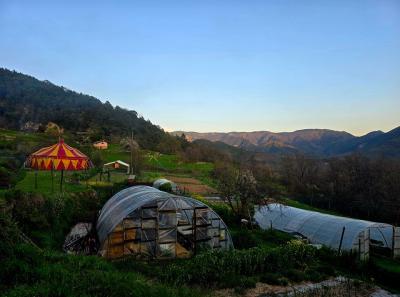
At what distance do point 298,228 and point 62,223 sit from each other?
46.0ft

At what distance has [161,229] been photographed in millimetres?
13609

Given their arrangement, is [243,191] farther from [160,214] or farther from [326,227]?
[160,214]

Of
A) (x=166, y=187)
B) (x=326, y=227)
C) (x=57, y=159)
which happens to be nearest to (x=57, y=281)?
(x=57, y=159)

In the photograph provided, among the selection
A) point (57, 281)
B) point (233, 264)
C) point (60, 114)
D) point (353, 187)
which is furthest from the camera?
point (60, 114)

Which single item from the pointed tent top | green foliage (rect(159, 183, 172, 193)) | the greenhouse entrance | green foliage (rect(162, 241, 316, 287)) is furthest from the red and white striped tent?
green foliage (rect(159, 183, 172, 193))

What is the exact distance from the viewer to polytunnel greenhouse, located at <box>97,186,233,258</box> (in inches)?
516

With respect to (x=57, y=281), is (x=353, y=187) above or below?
below

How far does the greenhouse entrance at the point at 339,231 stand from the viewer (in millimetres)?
18109

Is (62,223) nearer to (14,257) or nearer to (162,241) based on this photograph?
(162,241)

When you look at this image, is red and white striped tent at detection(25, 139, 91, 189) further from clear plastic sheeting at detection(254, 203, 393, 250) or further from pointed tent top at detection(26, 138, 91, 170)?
clear plastic sheeting at detection(254, 203, 393, 250)

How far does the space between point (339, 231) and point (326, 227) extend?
124cm

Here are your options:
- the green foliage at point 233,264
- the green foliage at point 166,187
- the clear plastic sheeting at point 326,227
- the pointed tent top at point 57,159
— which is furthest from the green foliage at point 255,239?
the green foliage at point 166,187

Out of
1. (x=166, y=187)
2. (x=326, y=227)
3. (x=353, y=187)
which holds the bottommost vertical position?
(x=326, y=227)

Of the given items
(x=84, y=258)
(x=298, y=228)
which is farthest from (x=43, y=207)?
(x=298, y=228)
